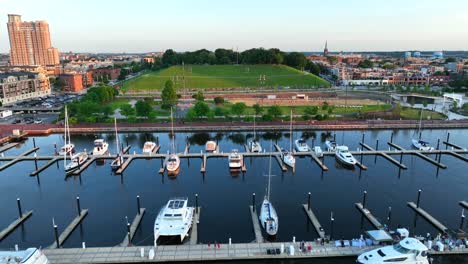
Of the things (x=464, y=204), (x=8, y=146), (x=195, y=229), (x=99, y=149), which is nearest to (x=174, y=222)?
(x=195, y=229)

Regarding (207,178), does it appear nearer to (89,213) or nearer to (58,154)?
(89,213)

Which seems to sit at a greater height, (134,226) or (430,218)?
(134,226)

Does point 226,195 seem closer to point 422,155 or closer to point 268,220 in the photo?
point 268,220

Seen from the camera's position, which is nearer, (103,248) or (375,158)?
(103,248)

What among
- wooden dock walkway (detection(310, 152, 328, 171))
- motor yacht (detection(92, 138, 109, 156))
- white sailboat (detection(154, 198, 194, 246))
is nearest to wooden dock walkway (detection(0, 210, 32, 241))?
white sailboat (detection(154, 198, 194, 246))

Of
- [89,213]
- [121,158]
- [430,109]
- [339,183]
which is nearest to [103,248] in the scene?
[89,213]

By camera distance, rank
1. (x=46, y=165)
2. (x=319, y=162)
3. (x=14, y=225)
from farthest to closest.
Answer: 1. (x=319, y=162)
2. (x=46, y=165)
3. (x=14, y=225)

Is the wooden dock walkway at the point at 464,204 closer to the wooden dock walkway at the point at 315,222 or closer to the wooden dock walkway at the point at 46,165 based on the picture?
the wooden dock walkway at the point at 315,222

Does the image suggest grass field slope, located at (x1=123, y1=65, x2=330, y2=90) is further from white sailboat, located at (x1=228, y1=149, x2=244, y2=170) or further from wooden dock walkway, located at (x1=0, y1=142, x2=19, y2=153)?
white sailboat, located at (x1=228, y1=149, x2=244, y2=170)
